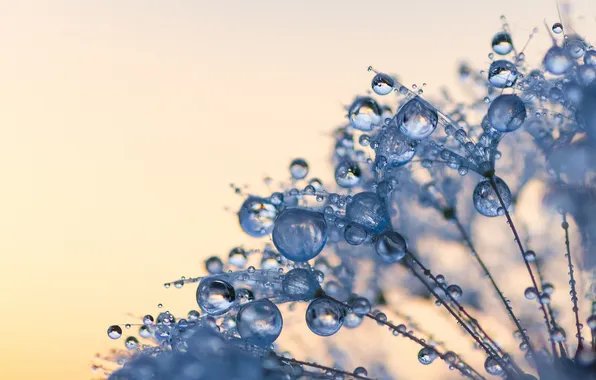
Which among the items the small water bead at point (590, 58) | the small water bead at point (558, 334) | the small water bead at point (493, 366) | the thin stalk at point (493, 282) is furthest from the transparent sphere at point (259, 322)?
the small water bead at point (590, 58)

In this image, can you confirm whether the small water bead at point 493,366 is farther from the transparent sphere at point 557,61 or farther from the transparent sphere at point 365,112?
the transparent sphere at point 557,61

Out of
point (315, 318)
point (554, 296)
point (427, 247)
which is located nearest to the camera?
point (315, 318)

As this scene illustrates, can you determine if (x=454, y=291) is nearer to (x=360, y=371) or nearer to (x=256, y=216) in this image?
(x=360, y=371)

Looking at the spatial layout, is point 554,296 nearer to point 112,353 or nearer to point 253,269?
point 253,269

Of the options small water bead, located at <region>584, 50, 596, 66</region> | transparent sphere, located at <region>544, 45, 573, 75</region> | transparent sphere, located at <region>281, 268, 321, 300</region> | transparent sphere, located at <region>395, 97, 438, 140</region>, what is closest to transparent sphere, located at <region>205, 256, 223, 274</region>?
transparent sphere, located at <region>281, 268, 321, 300</region>

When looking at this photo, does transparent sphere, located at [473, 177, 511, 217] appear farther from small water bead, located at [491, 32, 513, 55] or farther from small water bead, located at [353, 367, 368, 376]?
small water bead, located at [353, 367, 368, 376]

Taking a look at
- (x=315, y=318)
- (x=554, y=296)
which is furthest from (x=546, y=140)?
(x=315, y=318)
